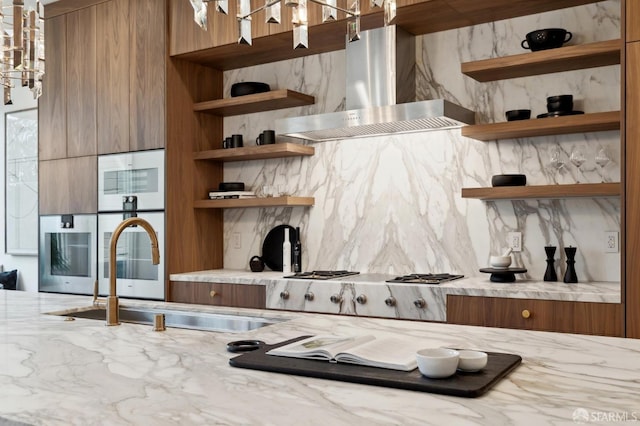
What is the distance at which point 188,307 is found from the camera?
2.59 m

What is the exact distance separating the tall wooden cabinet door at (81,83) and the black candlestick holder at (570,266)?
341 centimetres

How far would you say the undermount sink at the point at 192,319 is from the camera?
2330mm

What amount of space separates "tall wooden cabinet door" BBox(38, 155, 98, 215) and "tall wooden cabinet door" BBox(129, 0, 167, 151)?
1.65ft

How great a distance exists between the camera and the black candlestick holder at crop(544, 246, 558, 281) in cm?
337

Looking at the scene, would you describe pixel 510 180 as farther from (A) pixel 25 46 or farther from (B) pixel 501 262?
(A) pixel 25 46

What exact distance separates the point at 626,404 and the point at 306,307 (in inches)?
101

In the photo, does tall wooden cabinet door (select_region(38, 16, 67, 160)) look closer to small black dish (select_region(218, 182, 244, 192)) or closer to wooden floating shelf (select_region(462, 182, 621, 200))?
small black dish (select_region(218, 182, 244, 192))

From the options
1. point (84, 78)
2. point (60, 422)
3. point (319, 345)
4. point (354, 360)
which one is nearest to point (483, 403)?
point (354, 360)

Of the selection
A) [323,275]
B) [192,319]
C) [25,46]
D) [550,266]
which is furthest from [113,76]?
[550,266]

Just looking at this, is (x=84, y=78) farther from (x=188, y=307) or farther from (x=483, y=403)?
(x=483, y=403)

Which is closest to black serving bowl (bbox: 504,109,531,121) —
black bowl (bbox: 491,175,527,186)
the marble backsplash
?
the marble backsplash

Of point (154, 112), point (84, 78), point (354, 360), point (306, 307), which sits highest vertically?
point (84, 78)

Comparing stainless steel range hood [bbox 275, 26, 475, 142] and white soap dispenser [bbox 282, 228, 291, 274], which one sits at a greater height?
stainless steel range hood [bbox 275, 26, 475, 142]

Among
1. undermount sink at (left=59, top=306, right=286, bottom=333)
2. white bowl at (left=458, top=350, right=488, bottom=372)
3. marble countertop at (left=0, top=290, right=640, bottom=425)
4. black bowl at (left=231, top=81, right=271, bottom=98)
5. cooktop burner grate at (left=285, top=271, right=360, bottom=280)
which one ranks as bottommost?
undermount sink at (left=59, top=306, right=286, bottom=333)
